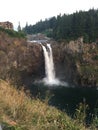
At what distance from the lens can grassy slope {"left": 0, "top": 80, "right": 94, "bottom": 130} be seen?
10375 millimetres

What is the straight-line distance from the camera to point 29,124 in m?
10.6

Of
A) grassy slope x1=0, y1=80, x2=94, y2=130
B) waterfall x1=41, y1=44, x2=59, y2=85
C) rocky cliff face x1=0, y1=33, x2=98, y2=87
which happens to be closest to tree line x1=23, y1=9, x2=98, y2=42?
rocky cliff face x1=0, y1=33, x2=98, y2=87

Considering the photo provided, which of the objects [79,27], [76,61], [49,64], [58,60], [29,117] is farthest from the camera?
[79,27]

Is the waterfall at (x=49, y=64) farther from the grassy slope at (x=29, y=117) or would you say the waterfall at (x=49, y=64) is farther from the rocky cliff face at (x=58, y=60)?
the grassy slope at (x=29, y=117)

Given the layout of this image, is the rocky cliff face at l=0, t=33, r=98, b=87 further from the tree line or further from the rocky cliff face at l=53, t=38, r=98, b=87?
the tree line

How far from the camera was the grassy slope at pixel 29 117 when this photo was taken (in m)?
10.4

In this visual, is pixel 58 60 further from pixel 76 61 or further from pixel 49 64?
pixel 76 61

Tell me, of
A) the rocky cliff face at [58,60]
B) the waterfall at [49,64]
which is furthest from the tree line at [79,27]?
the waterfall at [49,64]

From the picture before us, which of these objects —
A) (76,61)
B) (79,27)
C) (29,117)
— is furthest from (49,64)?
(29,117)

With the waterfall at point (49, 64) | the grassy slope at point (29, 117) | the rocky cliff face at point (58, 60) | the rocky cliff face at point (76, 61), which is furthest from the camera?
the waterfall at point (49, 64)

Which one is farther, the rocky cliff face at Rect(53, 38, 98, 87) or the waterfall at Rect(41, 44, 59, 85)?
the waterfall at Rect(41, 44, 59, 85)

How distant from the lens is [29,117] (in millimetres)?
11328

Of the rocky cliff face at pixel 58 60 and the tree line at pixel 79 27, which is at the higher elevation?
the tree line at pixel 79 27

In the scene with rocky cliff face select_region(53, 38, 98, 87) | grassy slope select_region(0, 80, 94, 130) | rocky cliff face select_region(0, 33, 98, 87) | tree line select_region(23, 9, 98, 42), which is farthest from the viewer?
tree line select_region(23, 9, 98, 42)
